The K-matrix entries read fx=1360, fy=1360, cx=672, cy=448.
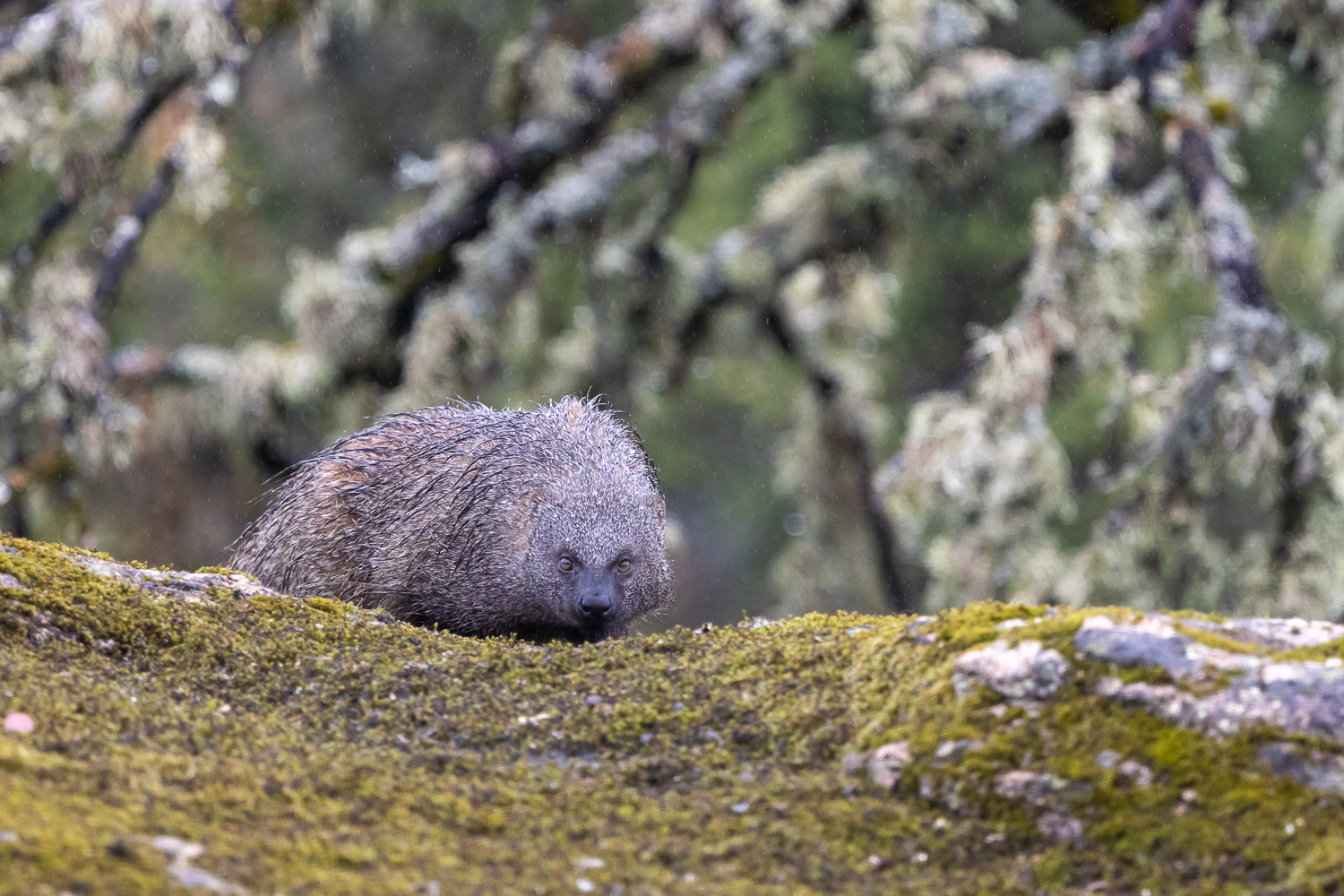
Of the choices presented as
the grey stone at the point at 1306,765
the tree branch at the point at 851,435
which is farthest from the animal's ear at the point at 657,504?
the tree branch at the point at 851,435

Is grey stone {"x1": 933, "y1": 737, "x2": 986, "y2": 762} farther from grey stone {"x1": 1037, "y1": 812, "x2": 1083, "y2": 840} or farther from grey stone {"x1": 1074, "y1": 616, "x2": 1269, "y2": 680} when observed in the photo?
grey stone {"x1": 1074, "y1": 616, "x2": 1269, "y2": 680}

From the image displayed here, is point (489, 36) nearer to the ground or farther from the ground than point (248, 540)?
farther from the ground

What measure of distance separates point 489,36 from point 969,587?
9.93 meters

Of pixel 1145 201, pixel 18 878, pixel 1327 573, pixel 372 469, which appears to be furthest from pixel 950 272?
pixel 18 878

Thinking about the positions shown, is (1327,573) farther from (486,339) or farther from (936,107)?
(486,339)

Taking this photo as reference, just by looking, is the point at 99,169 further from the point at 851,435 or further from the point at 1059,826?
the point at 1059,826

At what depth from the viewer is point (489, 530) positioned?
4.91 meters

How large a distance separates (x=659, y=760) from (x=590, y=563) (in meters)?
2.13

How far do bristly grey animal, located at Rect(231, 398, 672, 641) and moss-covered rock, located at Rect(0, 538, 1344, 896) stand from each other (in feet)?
5.22

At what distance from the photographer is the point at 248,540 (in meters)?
5.70

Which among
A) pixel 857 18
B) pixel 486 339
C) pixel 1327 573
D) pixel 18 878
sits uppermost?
pixel 857 18

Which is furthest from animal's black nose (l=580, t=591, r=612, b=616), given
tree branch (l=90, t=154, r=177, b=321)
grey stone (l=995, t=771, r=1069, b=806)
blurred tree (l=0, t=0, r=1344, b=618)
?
tree branch (l=90, t=154, r=177, b=321)

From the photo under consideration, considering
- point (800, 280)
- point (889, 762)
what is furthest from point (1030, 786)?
point (800, 280)

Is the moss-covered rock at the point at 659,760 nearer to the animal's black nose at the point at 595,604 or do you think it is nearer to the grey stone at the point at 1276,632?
the grey stone at the point at 1276,632
